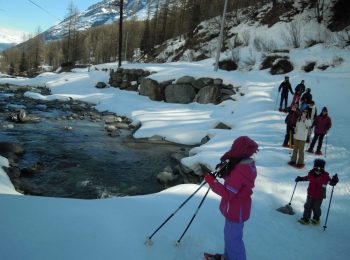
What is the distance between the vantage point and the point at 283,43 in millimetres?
29078

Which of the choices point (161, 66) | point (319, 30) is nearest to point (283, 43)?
point (319, 30)

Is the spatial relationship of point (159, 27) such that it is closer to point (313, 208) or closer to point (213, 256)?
point (313, 208)

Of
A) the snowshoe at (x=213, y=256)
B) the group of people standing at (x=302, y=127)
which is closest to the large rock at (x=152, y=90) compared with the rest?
the group of people standing at (x=302, y=127)

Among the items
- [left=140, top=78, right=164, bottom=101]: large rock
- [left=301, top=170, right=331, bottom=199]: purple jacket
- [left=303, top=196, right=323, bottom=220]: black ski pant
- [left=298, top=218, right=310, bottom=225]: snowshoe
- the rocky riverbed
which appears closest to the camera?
[left=301, top=170, right=331, bottom=199]: purple jacket

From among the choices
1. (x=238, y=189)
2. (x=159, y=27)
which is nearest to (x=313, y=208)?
(x=238, y=189)

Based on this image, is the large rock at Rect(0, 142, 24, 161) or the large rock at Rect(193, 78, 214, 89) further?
the large rock at Rect(193, 78, 214, 89)

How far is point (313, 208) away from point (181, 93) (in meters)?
17.7

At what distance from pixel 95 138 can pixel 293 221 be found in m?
10.7

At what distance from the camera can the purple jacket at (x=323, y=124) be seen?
10539 millimetres

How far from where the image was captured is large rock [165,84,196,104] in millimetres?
23234

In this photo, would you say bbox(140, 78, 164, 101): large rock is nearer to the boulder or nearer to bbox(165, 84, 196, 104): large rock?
bbox(165, 84, 196, 104): large rock

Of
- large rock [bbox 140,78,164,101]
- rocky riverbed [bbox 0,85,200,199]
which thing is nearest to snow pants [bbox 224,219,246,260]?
rocky riverbed [bbox 0,85,200,199]

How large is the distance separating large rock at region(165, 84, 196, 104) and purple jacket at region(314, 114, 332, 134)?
13.1 meters

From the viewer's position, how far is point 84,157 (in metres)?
12.1
